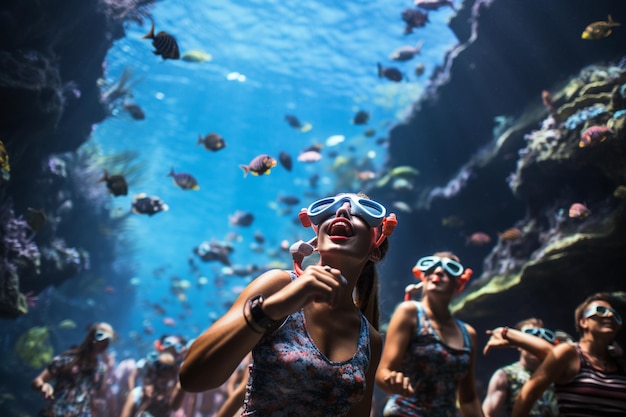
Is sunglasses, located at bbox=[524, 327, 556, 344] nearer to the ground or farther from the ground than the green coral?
farther from the ground

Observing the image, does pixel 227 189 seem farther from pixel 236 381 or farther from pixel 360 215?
pixel 360 215

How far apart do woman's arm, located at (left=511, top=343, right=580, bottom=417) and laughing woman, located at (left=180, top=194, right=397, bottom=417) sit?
1887mm

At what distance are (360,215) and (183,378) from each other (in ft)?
3.88

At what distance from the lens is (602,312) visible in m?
3.26

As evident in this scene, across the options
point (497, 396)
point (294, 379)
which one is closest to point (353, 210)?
point (294, 379)

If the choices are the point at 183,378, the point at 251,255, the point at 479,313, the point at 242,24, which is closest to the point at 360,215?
the point at 183,378

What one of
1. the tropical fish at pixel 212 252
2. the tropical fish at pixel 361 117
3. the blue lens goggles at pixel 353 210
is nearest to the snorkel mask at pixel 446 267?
the blue lens goggles at pixel 353 210

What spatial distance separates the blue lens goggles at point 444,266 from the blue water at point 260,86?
12.3m

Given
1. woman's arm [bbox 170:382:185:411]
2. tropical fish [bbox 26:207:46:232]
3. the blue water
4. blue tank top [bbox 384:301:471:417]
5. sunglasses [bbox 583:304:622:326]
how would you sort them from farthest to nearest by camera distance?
the blue water < tropical fish [bbox 26:207:46:232] < woman's arm [bbox 170:382:185:411] < sunglasses [bbox 583:304:622:326] < blue tank top [bbox 384:301:471:417]

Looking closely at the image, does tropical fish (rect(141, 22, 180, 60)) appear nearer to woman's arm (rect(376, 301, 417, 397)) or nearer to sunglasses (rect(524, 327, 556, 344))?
woman's arm (rect(376, 301, 417, 397))

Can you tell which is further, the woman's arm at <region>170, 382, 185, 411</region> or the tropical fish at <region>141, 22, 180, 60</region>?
the tropical fish at <region>141, 22, 180, 60</region>

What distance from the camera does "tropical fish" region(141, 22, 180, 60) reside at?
19.1 feet

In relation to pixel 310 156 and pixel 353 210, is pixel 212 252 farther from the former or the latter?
pixel 353 210

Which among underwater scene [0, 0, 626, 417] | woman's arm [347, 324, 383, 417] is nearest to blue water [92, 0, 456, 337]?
underwater scene [0, 0, 626, 417]
